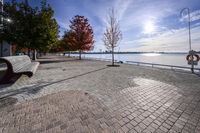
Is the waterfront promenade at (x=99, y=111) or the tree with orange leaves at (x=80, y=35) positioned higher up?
the tree with orange leaves at (x=80, y=35)

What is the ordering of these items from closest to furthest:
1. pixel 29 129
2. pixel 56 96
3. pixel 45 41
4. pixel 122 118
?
1. pixel 29 129
2. pixel 122 118
3. pixel 56 96
4. pixel 45 41

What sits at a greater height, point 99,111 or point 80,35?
point 80,35

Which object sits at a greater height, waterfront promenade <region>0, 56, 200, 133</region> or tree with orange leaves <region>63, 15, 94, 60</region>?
tree with orange leaves <region>63, 15, 94, 60</region>

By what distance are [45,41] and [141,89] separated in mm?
15013

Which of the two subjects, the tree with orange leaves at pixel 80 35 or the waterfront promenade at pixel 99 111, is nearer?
the waterfront promenade at pixel 99 111

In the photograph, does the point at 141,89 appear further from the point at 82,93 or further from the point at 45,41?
the point at 45,41

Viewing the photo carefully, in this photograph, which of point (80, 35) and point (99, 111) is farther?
point (80, 35)

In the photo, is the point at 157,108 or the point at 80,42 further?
the point at 80,42

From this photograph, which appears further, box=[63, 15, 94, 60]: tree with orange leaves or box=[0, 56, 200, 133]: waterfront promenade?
box=[63, 15, 94, 60]: tree with orange leaves

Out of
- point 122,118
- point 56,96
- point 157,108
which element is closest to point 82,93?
point 56,96

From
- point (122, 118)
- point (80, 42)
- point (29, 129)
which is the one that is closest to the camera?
point (29, 129)

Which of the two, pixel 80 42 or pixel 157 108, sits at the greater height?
pixel 80 42

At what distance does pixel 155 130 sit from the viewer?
3125mm

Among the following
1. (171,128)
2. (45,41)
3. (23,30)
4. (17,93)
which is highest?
(23,30)
